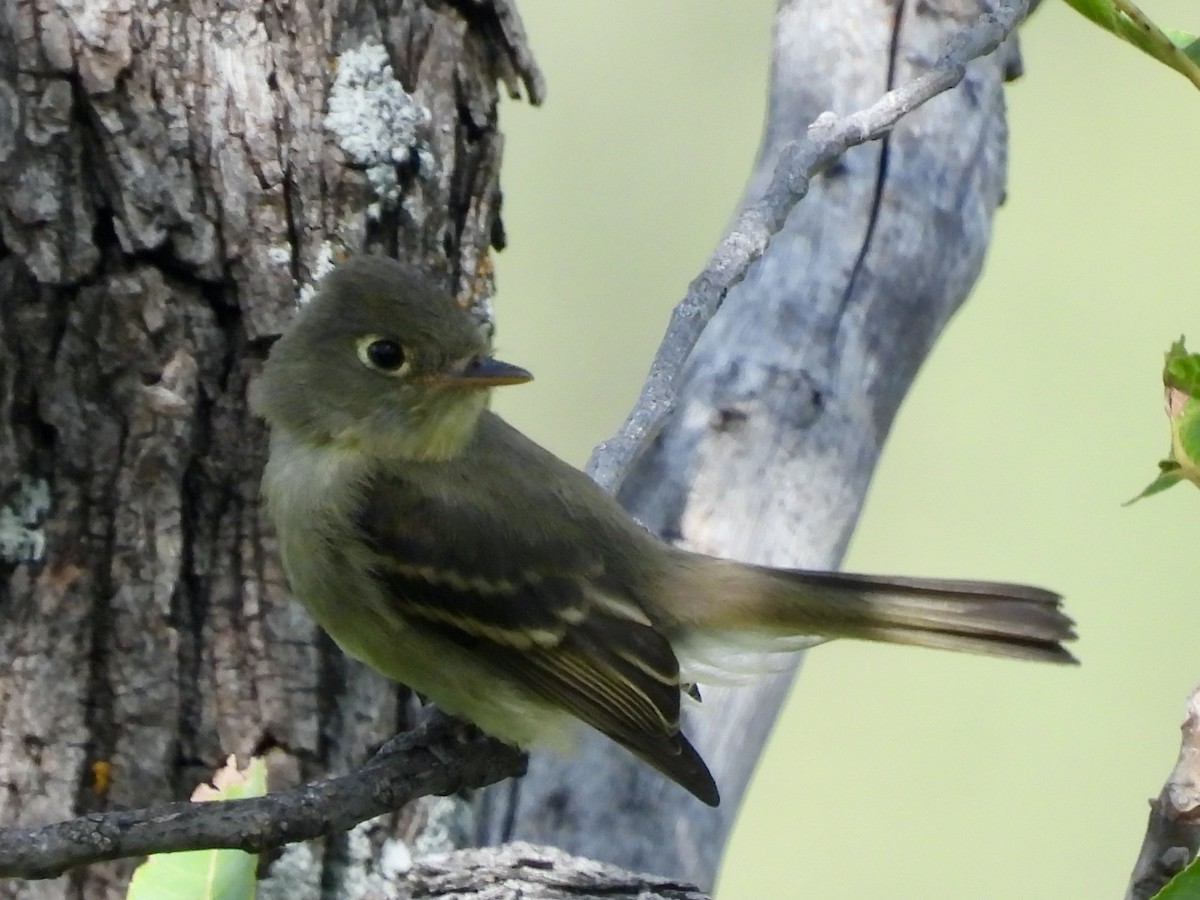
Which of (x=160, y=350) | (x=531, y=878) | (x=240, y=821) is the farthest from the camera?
(x=160, y=350)

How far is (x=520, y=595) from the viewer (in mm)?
2914

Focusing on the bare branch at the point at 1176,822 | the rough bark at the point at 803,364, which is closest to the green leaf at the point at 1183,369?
the bare branch at the point at 1176,822

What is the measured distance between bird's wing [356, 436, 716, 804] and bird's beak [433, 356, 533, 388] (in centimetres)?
22

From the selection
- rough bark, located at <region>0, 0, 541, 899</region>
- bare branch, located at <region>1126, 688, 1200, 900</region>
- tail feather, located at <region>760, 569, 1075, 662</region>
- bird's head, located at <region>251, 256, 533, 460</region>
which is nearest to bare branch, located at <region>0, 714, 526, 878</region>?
rough bark, located at <region>0, 0, 541, 899</region>

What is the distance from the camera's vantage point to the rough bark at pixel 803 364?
3082 millimetres

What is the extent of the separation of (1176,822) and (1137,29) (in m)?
0.86

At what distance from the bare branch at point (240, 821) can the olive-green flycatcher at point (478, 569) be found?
24 centimetres

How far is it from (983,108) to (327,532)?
1.85 metres

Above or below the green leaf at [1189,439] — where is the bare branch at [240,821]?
below

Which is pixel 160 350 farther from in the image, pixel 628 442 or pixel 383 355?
pixel 628 442

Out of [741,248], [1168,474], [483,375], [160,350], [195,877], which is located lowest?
[195,877]

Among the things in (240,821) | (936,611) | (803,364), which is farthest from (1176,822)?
(803,364)

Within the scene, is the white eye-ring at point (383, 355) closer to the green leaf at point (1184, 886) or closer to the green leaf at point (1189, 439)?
the green leaf at point (1189, 439)

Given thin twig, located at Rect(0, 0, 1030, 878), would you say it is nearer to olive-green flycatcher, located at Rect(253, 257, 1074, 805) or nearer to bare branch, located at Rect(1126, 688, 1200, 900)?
olive-green flycatcher, located at Rect(253, 257, 1074, 805)
